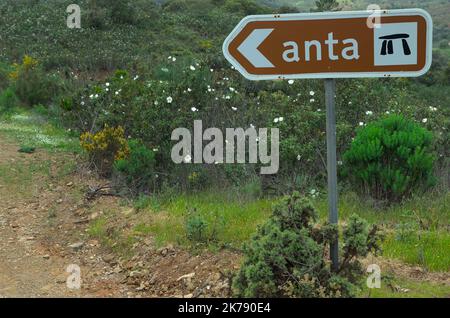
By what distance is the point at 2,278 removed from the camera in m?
4.62

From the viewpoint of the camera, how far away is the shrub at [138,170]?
6578 millimetres

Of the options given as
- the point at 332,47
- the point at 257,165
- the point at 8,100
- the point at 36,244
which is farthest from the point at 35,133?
the point at 332,47

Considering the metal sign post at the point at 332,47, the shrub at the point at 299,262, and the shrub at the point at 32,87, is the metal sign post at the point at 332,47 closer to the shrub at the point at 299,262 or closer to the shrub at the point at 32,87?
the shrub at the point at 299,262

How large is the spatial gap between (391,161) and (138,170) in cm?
271

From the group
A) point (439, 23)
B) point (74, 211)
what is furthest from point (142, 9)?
point (439, 23)

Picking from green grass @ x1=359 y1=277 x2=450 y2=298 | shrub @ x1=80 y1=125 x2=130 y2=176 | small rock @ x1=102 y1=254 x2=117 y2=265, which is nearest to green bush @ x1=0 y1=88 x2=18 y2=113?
shrub @ x1=80 y1=125 x2=130 y2=176

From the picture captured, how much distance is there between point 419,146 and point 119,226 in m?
2.98

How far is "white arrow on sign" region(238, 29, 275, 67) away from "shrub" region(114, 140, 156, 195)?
3.37 meters

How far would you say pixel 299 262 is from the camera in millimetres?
3387

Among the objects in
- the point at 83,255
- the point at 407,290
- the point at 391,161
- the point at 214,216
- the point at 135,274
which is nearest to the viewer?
the point at 407,290

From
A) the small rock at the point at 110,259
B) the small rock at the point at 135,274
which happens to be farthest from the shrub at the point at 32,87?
the small rock at the point at 135,274

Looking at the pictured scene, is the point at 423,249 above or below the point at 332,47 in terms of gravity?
below

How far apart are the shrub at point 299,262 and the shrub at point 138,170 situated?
3234 mm

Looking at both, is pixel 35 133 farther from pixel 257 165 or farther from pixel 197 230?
pixel 197 230
